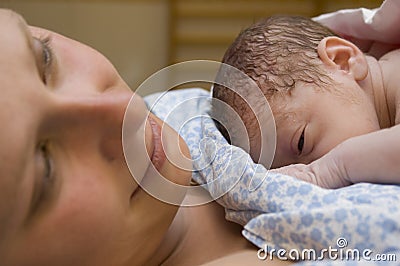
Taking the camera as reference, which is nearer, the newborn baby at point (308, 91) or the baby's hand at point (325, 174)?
the baby's hand at point (325, 174)

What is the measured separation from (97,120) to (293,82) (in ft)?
1.18

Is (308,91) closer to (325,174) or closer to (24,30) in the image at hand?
(325,174)

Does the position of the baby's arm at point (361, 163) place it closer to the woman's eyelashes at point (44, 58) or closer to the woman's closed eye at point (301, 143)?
the woman's closed eye at point (301, 143)

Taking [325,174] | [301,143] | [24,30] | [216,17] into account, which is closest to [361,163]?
[325,174]

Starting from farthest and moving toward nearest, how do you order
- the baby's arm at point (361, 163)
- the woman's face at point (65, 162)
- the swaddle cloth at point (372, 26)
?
the swaddle cloth at point (372, 26), the baby's arm at point (361, 163), the woman's face at point (65, 162)

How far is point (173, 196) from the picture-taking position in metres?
0.77

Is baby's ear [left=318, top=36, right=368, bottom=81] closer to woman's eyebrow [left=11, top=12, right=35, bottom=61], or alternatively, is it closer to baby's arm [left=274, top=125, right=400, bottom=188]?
baby's arm [left=274, top=125, right=400, bottom=188]

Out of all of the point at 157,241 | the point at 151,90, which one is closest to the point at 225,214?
the point at 157,241

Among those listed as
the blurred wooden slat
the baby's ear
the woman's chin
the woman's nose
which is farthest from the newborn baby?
the blurred wooden slat

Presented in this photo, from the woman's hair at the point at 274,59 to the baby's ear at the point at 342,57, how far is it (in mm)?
14

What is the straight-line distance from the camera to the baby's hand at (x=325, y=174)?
774mm

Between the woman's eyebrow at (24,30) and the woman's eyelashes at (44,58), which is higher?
the woman's eyebrow at (24,30)

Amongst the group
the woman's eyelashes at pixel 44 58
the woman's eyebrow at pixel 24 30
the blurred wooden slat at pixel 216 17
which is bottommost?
the blurred wooden slat at pixel 216 17

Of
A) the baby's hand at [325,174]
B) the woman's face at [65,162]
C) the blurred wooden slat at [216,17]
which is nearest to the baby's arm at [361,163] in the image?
the baby's hand at [325,174]
